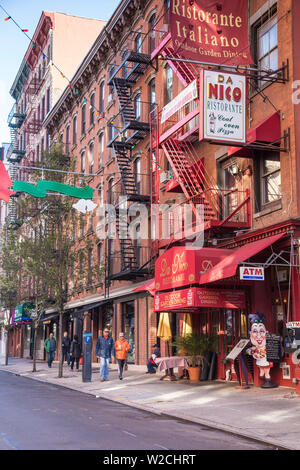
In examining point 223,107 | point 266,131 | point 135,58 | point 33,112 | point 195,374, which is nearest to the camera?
point 223,107

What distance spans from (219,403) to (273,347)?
279 centimetres

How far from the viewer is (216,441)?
28.0 ft

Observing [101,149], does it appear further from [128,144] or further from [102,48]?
[128,144]

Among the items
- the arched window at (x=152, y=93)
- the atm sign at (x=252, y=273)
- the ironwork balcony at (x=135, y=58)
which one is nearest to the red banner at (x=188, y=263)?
the atm sign at (x=252, y=273)

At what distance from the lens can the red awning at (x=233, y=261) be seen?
46.7 feet

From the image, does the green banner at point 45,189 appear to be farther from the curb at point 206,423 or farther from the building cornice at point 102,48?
the curb at point 206,423

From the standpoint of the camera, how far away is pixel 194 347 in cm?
1798

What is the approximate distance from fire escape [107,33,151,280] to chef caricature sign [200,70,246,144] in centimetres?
1056

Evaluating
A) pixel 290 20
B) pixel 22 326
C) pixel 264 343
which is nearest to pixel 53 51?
pixel 22 326

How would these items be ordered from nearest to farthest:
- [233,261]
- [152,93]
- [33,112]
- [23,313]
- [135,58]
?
[233,261], [135,58], [152,93], [23,313], [33,112]

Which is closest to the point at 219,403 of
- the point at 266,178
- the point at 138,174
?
the point at 266,178

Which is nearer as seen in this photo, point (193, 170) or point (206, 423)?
point (206, 423)

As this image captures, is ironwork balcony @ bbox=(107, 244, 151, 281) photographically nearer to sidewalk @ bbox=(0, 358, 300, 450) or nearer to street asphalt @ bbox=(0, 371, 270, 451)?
sidewalk @ bbox=(0, 358, 300, 450)

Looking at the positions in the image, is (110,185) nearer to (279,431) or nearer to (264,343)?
(264,343)
